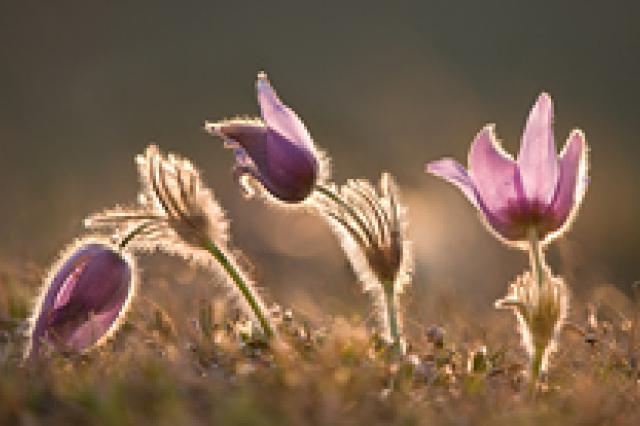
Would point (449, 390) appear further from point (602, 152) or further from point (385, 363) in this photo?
point (602, 152)

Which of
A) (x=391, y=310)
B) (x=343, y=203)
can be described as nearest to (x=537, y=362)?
(x=391, y=310)

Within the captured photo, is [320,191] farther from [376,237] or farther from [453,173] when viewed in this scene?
[453,173]

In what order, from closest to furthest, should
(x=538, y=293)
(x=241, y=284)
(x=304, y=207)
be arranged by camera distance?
(x=538, y=293), (x=241, y=284), (x=304, y=207)

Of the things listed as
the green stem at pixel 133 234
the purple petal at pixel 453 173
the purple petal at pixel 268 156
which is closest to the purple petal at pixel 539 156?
the purple petal at pixel 453 173

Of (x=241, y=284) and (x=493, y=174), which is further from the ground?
(x=493, y=174)

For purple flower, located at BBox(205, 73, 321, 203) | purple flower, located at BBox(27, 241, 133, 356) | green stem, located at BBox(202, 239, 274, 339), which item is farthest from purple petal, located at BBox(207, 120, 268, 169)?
purple flower, located at BBox(27, 241, 133, 356)

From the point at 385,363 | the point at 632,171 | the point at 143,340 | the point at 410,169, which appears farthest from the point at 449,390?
the point at 632,171

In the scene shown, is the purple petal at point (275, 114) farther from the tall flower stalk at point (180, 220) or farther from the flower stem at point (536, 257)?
the flower stem at point (536, 257)
